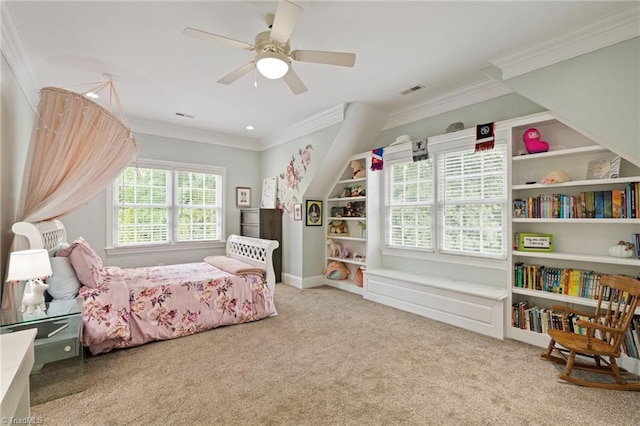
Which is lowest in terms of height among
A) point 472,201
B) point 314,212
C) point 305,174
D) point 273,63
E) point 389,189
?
point 314,212

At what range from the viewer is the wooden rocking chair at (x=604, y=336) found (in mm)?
2154

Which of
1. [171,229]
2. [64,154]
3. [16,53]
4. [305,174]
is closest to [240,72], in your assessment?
[64,154]

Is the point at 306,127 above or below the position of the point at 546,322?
above

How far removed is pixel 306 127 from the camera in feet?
16.3

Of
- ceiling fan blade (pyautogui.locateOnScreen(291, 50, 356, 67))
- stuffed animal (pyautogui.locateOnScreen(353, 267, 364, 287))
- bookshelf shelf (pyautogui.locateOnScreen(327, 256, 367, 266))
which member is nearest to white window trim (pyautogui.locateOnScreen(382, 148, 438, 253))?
bookshelf shelf (pyautogui.locateOnScreen(327, 256, 367, 266))

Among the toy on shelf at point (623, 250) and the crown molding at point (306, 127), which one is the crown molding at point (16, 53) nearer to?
the crown molding at point (306, 127)

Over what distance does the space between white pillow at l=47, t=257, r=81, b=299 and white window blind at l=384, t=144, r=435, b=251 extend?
3.76 metres

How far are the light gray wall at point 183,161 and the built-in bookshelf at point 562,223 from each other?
4563 millimetres

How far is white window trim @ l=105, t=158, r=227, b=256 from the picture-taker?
4.71 meters

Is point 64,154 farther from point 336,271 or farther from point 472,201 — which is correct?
point 472,201

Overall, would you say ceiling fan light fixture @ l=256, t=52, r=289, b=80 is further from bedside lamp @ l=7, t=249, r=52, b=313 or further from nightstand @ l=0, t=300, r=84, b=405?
nightstand @ l=0, t=300, r=84, b=405

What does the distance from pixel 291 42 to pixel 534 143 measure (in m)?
2.53

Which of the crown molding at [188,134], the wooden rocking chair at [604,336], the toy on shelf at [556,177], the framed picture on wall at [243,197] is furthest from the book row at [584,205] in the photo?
the crown molding at [188,134]

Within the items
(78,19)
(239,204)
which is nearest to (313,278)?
(239,204)
